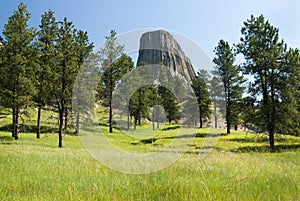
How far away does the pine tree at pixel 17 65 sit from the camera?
29.0m

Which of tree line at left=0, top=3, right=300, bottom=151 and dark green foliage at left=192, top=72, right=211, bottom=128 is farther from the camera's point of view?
dark green foliage at left=192, top=72, right=211, bottom=128

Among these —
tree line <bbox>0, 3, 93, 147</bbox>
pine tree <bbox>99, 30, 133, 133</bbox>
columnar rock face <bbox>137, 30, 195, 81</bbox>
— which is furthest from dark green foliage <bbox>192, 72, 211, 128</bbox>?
columnar rock face <bbox>137, 30, 195, 81</bbox>

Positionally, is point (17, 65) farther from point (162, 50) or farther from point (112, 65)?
point (162, 50)

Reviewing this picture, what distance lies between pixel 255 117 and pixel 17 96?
26.6 meters

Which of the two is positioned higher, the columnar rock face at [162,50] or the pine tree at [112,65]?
the pine tree at [112,65]

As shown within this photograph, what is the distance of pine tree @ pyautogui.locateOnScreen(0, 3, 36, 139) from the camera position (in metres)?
29.0

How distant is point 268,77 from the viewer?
1160 inches

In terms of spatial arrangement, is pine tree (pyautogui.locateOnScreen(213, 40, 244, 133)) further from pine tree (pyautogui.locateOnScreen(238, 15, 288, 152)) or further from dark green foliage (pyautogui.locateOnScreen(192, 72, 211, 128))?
pine tree (pyautogui.locateOnScreen(238, 15, 288, 152))

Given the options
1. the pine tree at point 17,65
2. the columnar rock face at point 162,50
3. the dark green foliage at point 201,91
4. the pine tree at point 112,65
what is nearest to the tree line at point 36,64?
the pine tree at point 17,65

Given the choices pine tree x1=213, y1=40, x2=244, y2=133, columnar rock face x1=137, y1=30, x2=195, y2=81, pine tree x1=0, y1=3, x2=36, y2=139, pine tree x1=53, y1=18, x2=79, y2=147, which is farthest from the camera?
pine tree x1=213, y1=40, x2=244, y2=133

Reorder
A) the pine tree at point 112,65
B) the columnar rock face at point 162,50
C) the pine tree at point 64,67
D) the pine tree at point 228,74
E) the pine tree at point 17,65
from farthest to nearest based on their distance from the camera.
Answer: the pine tree at point 228,74 < the pine tree at point 112,65 < the pine tree at point 17,65 < the pine tree at point 64,67 < the columnar rock face at point 162,50

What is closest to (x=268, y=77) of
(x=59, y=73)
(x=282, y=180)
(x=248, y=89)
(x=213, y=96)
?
(x=248, y=89)

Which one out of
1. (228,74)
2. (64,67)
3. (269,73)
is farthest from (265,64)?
(64,67)

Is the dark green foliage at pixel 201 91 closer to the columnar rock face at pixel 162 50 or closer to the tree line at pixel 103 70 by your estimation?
the tree line at pixel 103 70
